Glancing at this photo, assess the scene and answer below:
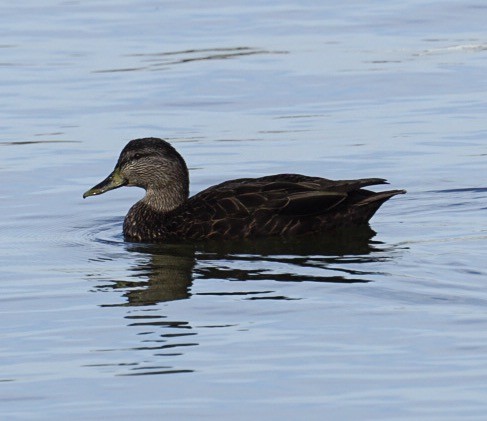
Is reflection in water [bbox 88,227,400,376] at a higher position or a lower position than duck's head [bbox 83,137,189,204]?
lower

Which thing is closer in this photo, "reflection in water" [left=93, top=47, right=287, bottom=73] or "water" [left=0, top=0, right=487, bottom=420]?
"water" [left=0, top=0, right=487, bottom=420]

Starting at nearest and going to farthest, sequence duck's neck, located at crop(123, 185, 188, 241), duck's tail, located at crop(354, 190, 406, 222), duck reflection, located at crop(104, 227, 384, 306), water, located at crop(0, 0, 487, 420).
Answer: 1. water, located at crop(0, 0, 487, 420)
2. duck reflection, located at crop(104, 227, 384, 306)
3. duck's tail, located at crop(354, 190, 406, 222)
4. duck's neck, located at crop(123, 185, 188, 241)

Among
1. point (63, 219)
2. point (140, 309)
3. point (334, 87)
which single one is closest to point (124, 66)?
point (334, 87)

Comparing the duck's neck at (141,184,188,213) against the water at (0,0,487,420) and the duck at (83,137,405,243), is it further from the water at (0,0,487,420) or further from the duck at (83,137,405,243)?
the water at (0,0,487,420)

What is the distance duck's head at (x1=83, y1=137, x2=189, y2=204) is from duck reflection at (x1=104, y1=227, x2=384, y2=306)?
92 centimetres

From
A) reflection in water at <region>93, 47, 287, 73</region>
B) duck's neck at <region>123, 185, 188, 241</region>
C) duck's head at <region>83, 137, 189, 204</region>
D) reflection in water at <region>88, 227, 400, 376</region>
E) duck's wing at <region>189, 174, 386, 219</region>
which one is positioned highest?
reflection in water at <region>93, 47, 287, 73</region>

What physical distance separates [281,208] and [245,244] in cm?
49

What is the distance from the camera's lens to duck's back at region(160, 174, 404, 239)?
47.6 feet

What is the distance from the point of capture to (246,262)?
44.1ft

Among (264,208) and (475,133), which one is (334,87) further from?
(264,208)

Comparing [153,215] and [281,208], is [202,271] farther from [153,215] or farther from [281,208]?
[153,215]

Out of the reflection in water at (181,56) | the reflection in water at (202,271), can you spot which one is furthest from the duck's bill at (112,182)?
the reflection in water at (181,56)

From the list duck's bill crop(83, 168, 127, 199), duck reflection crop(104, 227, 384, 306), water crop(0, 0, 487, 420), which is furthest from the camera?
duck's bill crop(83, 168, 127, 199)

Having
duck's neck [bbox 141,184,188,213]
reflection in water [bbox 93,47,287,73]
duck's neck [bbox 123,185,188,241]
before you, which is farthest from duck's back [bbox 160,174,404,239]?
reflection in water [bbox 93,47,287,73]
